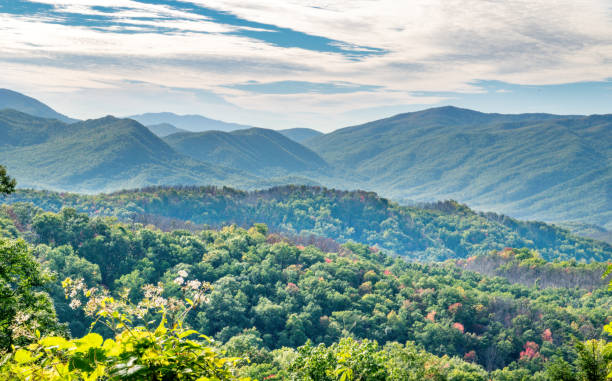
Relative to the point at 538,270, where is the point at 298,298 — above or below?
above

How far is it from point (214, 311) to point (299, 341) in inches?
496

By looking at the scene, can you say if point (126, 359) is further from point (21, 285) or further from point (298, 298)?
point (298, 298)

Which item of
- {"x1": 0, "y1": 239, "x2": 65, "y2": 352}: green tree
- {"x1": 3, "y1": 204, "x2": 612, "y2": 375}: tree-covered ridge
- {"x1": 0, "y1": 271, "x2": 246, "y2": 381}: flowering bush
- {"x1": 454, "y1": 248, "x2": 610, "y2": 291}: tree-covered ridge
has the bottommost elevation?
{"x1": 454, "y1": 248, "x2": 610, "y2": 291}: tree-covered ridge

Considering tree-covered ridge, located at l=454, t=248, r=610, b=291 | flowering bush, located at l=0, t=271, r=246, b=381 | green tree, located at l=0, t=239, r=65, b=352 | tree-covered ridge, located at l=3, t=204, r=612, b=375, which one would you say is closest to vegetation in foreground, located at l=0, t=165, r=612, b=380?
tree-covered ridge, located at l=3, t=204, r=612, b=375

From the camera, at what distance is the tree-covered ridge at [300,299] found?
64938 mm

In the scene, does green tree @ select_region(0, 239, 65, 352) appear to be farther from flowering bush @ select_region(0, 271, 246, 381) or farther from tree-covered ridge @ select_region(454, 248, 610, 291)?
tree-covered ridge @ select_region(454, 248, 610, 291)

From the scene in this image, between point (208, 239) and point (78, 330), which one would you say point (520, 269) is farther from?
point (78, 330)

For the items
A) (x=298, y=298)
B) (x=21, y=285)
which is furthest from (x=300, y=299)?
(x=21, y=285)

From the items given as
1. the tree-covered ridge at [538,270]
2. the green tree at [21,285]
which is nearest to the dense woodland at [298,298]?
the tree-covered ridge at [538,270]

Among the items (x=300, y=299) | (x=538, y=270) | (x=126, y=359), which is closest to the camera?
(x=126, y=359)

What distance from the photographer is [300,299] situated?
242 feet

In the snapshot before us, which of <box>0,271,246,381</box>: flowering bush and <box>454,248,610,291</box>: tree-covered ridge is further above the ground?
<box>0,271,246,381</box>: flowering bush

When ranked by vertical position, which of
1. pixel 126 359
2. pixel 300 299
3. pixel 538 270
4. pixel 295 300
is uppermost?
pixel 126 359

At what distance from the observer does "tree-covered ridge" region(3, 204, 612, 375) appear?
64.9 m
